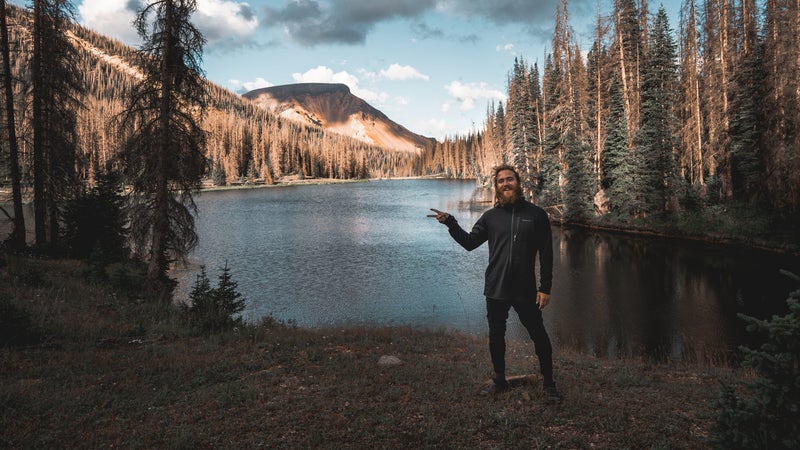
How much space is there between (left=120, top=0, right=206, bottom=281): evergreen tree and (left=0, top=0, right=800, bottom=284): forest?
48mm

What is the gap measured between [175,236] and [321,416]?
1184 centimetres

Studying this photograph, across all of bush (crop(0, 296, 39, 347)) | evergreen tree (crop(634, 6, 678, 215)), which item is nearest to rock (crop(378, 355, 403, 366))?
bush (crop(0, 296, 39, 347))

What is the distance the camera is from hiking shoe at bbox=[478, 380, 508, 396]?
5.94m

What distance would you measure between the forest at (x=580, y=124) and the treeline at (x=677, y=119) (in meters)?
0.14

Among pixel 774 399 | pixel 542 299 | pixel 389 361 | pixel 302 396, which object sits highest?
pixel 542 299

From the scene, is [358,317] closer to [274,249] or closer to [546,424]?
[546,424]

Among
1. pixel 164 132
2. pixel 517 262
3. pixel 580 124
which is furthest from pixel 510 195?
pixel 580 124

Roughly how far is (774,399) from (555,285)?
17.2m

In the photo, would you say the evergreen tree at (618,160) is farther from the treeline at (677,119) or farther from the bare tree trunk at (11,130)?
the bare tree trunk at (11,130)

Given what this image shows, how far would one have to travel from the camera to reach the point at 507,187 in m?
5.62

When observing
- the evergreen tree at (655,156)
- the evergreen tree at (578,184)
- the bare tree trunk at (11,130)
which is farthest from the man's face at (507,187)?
the evergreen tree at (578,184)

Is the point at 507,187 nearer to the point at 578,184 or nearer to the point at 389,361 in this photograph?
the point at 389,361

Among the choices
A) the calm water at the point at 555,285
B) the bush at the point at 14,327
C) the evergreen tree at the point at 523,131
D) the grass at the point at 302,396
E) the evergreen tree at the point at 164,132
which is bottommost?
the calm water at the point at 555,285

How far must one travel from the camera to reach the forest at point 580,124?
14.6 metres
